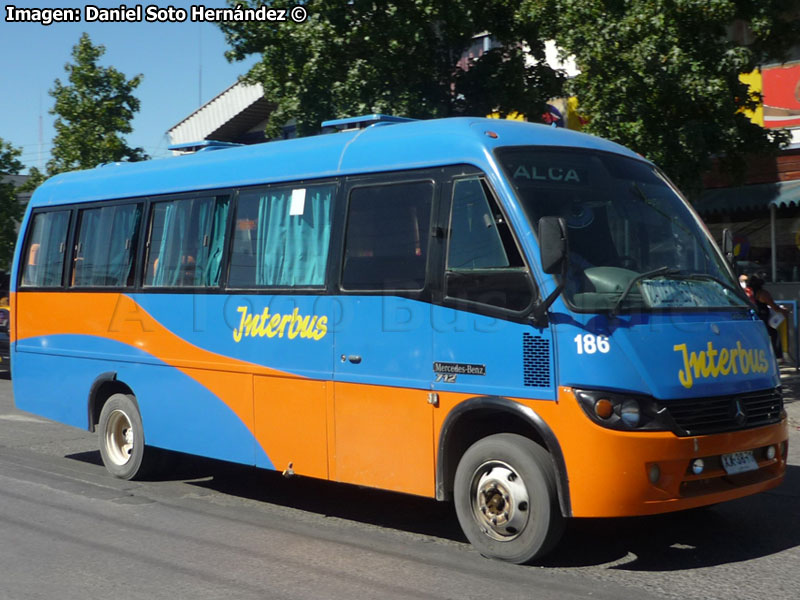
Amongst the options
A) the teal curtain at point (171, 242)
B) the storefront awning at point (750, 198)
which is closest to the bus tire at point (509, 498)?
the teal curtain at point (171, 242)

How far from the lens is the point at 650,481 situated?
5898mm

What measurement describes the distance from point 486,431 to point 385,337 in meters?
0.97

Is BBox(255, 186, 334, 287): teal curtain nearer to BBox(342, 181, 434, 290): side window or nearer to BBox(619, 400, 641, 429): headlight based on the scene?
BBox(342, 181, 434, 290): side window

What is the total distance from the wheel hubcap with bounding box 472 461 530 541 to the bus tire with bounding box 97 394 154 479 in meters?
4.13

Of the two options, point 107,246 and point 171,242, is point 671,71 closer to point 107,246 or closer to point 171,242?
point 171,242

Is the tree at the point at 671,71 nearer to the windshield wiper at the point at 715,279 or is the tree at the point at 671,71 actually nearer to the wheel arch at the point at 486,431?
the windshield wiper at the point at 715,279

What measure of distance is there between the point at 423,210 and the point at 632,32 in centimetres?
683

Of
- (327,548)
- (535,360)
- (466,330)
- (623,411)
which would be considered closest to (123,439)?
(327,548)

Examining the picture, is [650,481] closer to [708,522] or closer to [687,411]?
[687,411]

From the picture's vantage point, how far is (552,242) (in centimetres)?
589

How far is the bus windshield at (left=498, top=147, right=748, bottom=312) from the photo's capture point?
20.3 ft

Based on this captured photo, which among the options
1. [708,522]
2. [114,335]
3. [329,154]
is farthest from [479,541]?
[114,335]

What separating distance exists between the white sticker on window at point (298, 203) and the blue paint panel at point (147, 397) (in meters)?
1.73

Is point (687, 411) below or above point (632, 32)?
below
